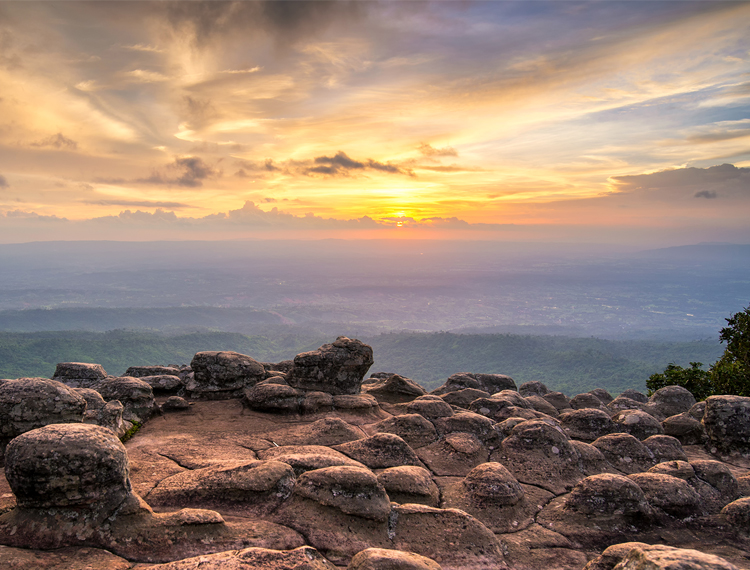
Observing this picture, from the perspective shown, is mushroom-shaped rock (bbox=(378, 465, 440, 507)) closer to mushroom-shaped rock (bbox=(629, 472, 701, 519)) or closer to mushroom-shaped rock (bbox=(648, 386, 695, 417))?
mushroom-shaped rock (bbox=(629, 472, 701, 519))

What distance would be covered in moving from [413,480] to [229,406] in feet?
33.9

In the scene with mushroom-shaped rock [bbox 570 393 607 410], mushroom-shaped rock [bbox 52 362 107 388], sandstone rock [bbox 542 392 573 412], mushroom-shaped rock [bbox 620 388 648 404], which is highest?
mushroom-shaped rock [bbox 52 362 107 388]

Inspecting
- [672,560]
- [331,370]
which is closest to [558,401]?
[331,370]

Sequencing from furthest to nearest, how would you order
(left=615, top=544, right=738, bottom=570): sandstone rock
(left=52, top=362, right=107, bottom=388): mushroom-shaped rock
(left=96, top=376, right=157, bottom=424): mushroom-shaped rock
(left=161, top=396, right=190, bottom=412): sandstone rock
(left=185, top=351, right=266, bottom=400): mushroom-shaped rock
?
(left=185, top=351, right=266, bottom=400): mushroom-shaped rock, (left=52, top=362, right=107, bottom=388): mushroom-shaped rock, (left=161, top=396, right=190, bottom=412): sandstone rock, (left=96, top=376, right=157, bottom=424): mushroom-shaped rock, (left=615, top=544, right=738, bottom=570): sandstone rock

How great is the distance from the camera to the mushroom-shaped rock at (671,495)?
1014 cm

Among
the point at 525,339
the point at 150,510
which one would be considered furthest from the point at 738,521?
the point at 525,339

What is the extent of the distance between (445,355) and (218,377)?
157m

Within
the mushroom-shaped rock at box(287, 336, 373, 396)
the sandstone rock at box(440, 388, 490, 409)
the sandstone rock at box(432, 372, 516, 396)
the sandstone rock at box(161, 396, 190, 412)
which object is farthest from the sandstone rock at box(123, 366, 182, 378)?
the sandstone rock at box(432, 372, 516, 396)

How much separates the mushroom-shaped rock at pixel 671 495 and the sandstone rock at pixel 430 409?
673 cm

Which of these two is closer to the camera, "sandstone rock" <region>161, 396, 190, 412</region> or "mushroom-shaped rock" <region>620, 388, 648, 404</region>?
"sandstone rock" <region>161, 396, 190, 412</region>

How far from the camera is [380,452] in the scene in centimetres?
1220

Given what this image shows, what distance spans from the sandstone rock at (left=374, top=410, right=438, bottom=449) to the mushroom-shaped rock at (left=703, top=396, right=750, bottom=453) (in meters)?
9.99

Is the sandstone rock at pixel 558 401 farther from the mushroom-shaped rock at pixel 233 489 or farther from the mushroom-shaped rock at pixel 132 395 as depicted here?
the mushroom-shaped rock at pixel 132 395

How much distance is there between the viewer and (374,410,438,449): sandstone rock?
14133 millimetres
